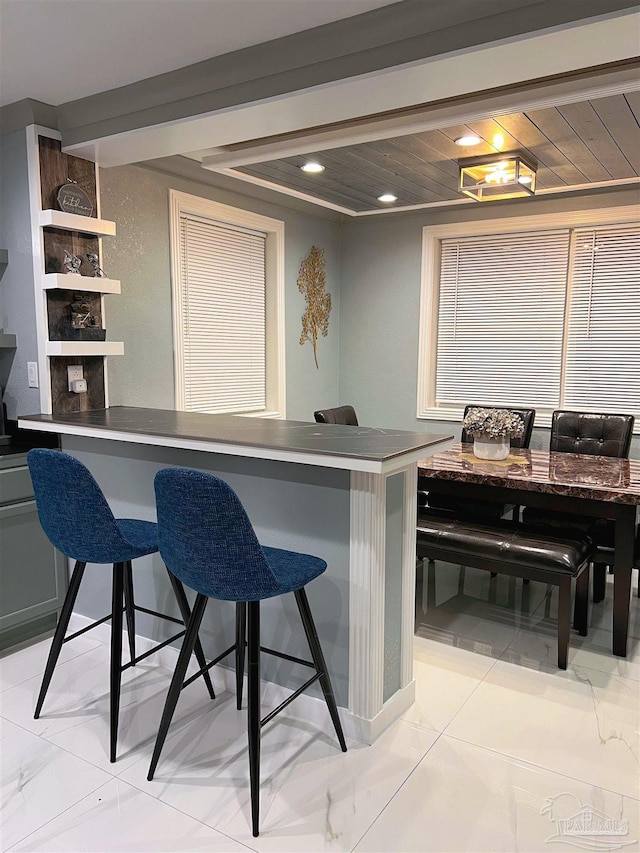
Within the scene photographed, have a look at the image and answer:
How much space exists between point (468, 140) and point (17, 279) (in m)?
2.35

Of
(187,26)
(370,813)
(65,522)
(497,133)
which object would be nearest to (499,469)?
(497,133)

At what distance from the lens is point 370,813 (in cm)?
194

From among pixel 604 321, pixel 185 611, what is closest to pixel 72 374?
pixel 185 611

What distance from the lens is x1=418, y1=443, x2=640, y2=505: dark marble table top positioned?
2912 mm

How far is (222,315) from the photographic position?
4477 mm

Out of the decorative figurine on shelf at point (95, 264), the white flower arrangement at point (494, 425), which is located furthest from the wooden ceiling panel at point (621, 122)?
the decorative figurine on shelf at point (95, 264)

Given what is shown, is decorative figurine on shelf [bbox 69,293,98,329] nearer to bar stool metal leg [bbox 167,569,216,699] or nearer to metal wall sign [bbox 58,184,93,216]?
metal wall sign [bbox 58,184,93,216]

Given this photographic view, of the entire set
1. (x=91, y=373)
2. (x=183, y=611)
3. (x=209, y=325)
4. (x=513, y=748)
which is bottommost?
(x=513, y=748)

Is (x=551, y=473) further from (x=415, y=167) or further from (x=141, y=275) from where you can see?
(x=141, y=275)

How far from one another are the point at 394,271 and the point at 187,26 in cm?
327

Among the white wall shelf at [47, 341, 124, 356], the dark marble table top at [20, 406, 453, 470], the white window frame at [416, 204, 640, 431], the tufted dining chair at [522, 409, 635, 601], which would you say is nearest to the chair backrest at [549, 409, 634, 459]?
the tufted dining chair at [522, 409, 635, 601]

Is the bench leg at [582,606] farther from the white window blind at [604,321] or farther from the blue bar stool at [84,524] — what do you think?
the blue bar stool at [84,524]

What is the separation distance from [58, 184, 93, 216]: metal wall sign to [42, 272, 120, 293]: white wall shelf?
0.32 metres

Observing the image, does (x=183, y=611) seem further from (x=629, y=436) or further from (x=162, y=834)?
(x=629, y=436)
